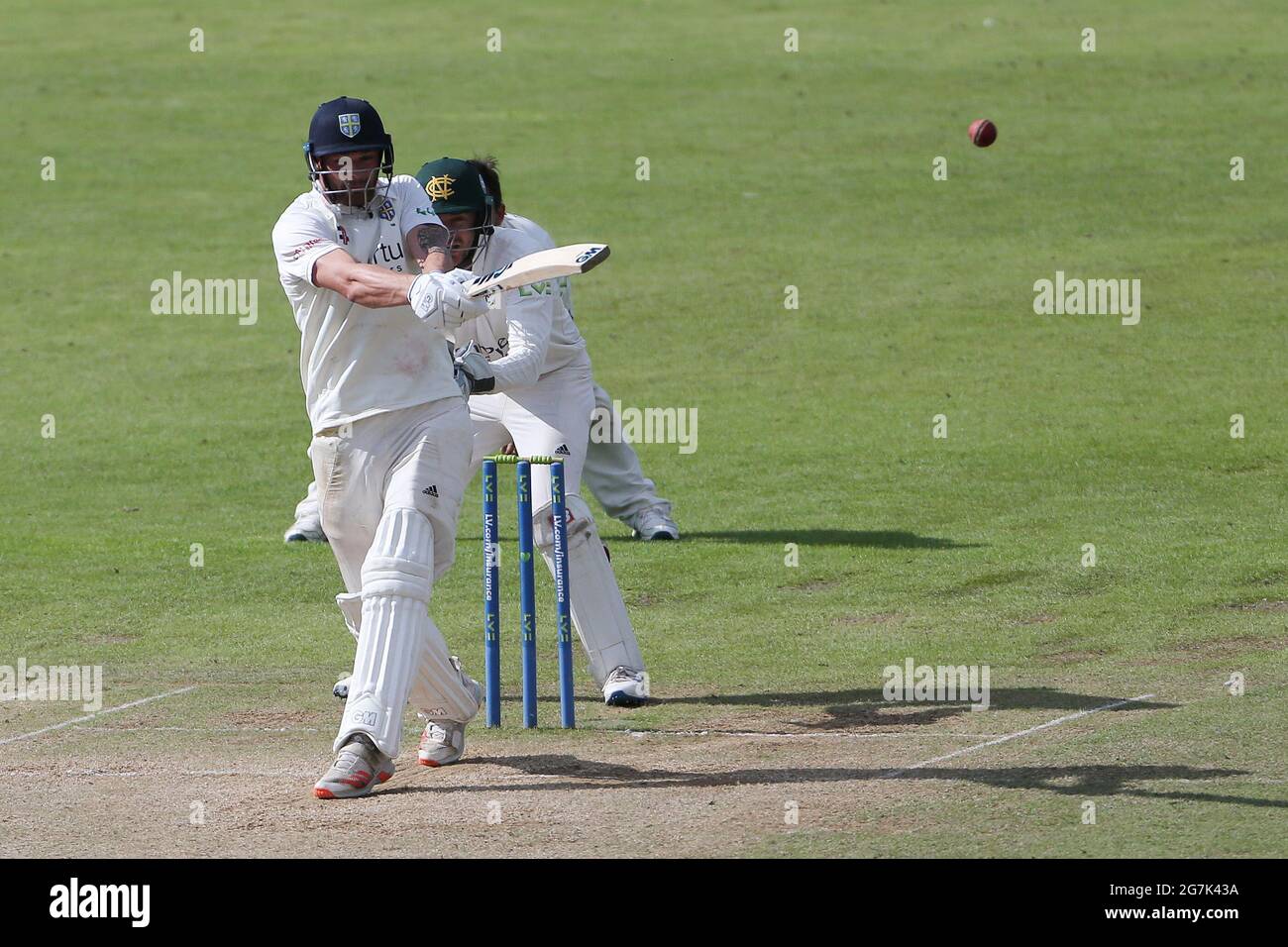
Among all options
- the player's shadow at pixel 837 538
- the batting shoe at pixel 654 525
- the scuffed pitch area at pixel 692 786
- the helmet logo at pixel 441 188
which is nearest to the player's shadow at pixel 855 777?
the scuffed pitch area at pixel 692 786

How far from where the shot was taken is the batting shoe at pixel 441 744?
7.07 m

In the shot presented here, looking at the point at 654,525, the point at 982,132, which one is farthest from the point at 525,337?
the point at 982,132

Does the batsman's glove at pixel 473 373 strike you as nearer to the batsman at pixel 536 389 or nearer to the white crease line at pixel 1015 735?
the batsman at pixel 536 389

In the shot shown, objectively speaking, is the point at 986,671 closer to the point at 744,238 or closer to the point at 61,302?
the point at 744,238

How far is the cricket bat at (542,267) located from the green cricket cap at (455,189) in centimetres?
168

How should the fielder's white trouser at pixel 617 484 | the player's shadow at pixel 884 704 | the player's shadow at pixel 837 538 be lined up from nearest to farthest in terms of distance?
the player's shadow at pixel 884 704
the player's shadow at pixel 837 538
the fielder's white trouser at pixel 617 484

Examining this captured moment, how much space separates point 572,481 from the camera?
27.6 ft

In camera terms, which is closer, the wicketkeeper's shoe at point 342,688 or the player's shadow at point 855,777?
the player's shadow at point 855,777

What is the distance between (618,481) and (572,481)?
411 cm

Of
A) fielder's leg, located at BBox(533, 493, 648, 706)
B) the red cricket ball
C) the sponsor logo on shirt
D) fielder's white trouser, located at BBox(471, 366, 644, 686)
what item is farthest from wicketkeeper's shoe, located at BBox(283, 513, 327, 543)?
the red cricket ball

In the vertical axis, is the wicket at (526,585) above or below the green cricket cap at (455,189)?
below

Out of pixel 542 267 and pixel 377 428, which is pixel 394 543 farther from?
pixel 542 267

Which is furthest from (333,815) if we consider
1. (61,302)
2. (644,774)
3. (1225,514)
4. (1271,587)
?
(61,302)

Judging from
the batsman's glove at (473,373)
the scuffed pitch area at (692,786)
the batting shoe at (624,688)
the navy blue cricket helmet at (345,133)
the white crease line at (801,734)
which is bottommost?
the scuffed pitch area at (692,786)
